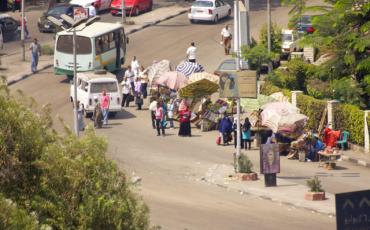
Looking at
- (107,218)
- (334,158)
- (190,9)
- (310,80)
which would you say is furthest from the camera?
(190,9)

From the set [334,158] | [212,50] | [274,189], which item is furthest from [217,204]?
[212,50]

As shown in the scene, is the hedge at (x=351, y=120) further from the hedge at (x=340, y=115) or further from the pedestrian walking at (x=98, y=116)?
the pedestrian walking at (x=98, y=116)

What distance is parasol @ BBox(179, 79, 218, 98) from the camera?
4241 cm

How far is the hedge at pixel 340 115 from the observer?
39188mm

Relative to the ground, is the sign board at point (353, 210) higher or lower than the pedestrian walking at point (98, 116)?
higher

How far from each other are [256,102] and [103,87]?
6078mm

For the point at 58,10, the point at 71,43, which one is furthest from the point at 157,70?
the point at 58,10

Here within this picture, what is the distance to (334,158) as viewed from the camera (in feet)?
121

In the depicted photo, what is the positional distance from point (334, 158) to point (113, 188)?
67.9 ft

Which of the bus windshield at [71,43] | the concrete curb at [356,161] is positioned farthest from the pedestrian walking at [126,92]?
the concrete curb at [356,161]

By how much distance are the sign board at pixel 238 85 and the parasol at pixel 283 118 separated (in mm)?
2543

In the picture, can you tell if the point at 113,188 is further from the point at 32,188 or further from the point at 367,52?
the point at 367,52

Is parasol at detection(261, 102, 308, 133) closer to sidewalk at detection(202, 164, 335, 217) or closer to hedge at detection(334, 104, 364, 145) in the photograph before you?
hedge at detection(334, 104, 364, 145)

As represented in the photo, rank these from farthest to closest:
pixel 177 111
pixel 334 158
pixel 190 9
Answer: pixel 190 9, pixel 177 111, pixel 334 158
